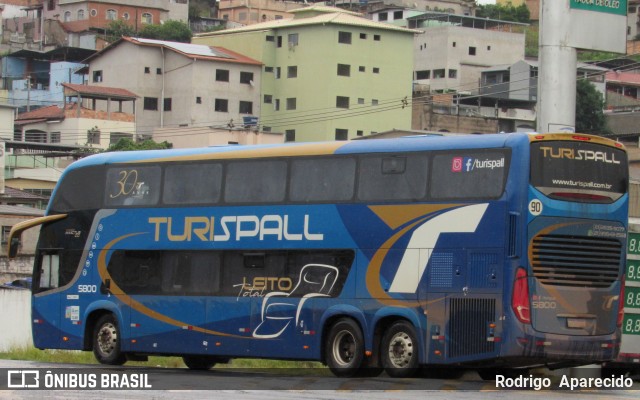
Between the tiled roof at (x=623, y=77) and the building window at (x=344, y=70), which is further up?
the tiled roof at (x=623, y=77)

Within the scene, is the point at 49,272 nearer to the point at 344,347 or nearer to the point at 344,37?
the point at 344,347

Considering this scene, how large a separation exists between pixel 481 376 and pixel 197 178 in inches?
249

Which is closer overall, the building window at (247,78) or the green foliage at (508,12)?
the building window at (247,78)

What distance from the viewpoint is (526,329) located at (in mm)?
19891

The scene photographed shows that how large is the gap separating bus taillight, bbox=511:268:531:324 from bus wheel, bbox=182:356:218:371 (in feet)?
26.2

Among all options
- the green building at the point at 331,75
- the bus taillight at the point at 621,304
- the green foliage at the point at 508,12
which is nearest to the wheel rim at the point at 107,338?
the bus taillight at the point at 621,304

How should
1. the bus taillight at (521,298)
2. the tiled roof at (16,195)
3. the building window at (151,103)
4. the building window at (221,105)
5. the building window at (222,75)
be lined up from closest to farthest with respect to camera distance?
the bus taillight at (521,298) < the tiled roof at (16,195) < the building window at (151,103) < the building window at (221,105) < the building window at (222,75)

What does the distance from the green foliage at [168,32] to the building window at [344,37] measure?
2548 cm

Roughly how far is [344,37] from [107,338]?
74.5 metres

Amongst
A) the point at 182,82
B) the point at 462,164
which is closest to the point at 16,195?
the point at 182,82

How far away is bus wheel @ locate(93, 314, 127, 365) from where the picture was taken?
2603 centimetres

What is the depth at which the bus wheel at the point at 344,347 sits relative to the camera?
2195 centimetres

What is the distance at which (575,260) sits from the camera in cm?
2038

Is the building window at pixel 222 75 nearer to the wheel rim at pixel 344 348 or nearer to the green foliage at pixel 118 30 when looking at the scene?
the green foliage at pixel 118 30
